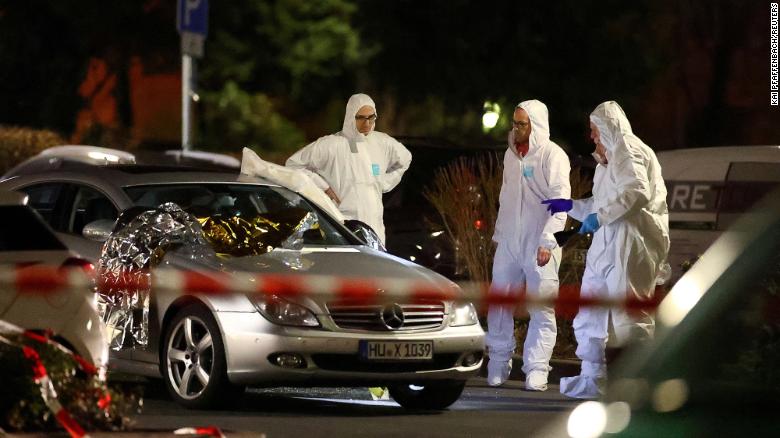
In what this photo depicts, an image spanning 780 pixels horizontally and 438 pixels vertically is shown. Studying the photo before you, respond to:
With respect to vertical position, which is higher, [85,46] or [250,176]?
[85,46]

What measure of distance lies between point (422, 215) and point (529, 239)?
4106mm

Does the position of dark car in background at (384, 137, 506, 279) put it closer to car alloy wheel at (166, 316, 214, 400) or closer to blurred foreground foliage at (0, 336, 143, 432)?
car alloy wheel at (166, 316, 214, 400)

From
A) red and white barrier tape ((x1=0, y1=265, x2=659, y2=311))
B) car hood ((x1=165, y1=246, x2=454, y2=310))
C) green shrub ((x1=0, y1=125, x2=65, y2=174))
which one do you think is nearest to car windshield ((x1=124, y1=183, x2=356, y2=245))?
car hood ((x1=165, y1=246, x2=454, y2=310))

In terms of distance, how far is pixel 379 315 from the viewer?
1034 cm

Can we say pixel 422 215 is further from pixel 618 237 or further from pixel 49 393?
pixel 49 393

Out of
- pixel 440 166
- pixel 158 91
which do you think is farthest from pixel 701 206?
pixel 158 91

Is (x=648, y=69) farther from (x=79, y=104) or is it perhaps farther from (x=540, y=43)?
(x=79, y=104)

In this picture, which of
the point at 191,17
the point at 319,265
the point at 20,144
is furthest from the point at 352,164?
the point at 20,144

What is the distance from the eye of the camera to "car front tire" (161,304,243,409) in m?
10.2

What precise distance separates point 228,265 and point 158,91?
34.1 metres

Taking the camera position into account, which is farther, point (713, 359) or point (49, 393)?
point (49, 393)

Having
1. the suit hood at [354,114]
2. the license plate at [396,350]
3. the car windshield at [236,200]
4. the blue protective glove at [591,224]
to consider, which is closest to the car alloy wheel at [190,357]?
the license plate at [396,350]

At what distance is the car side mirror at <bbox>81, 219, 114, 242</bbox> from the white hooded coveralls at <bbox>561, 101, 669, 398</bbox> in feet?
8.91

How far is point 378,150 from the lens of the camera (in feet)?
43.5
